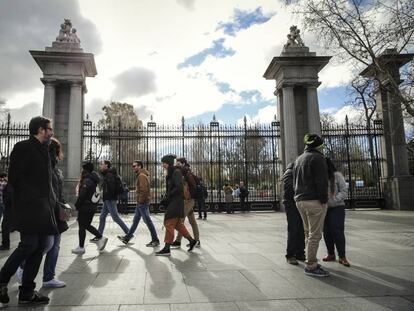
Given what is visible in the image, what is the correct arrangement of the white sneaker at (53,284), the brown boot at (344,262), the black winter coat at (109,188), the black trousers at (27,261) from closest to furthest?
1. the black trousers at (27,261)
2. the white sneaker at (53,284)
3. the brown boot at (344,262)
4. the black winter coat at (109,188)

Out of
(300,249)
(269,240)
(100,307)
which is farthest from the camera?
(269,240)

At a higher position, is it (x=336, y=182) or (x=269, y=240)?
(x=336, y=182)

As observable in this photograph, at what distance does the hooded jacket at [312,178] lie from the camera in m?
4.95

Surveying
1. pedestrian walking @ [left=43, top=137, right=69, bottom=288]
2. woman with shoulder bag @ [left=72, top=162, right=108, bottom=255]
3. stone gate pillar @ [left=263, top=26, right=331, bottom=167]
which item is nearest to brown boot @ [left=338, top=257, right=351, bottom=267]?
pedestrian walking @ [left=43, top=137, right=69, bottom=288]

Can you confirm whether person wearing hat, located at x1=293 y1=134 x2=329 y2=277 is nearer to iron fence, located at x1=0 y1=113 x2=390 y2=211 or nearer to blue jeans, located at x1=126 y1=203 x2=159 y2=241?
blue jeans, located at x1=126 y1=203 x2=159 y2=241

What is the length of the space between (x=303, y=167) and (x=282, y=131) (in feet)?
40.5

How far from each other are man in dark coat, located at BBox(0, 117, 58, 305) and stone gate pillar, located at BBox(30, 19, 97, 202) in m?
11.4

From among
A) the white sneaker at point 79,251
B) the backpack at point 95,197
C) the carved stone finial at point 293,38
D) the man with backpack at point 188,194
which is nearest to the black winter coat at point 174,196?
the man with backpack at point 188,194

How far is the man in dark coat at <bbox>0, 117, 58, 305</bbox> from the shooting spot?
374 cm

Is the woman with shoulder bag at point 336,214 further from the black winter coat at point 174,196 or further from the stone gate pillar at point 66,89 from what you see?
the stone gate pillar at point 66,89

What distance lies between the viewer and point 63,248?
24.2 ft

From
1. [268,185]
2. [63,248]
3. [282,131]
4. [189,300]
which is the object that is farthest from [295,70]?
[189,300]

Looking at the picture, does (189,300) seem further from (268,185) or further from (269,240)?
(268,185)

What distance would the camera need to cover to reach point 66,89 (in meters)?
16.1
